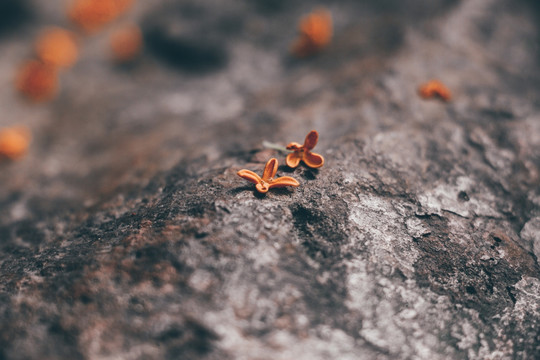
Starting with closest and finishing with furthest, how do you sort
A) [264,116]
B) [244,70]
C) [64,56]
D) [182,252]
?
[182,252] < [264,116] < [244,70] < [64,56]

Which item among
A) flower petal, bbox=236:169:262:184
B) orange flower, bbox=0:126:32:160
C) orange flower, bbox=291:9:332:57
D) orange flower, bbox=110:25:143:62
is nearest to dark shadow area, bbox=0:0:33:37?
orange flower, bbox=110:25:143:62

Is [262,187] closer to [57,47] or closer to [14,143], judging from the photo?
[14,143]

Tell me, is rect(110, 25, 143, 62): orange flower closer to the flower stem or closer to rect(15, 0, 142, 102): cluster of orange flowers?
rect(15, 0, 142, 102): cluster of orange flowers

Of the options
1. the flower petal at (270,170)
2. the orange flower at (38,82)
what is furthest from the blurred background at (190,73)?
the flower petal at (270,170)

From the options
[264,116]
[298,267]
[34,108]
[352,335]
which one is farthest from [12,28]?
[352,335]

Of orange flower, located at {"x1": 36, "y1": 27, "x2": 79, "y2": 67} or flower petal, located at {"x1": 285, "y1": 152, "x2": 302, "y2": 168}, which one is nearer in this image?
flower petal, located at {"x1": 285, "y1": 152, "x2": 302, "y2": 168}

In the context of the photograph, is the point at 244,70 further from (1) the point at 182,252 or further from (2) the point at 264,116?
(1) the point at 182,252

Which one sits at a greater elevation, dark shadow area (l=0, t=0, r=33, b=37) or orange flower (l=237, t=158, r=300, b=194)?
dark shadow area (l=0, t=0, r=33, b=37)

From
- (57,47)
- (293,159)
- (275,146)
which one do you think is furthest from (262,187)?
(57,47)
